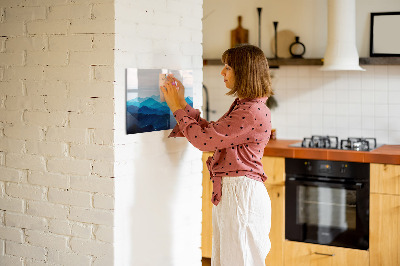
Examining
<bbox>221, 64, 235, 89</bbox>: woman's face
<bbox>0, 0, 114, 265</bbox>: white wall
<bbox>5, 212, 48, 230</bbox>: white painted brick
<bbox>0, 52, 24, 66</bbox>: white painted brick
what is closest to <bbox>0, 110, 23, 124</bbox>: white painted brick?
<bbox>0, 0, 114, 265</bbox>: white wall

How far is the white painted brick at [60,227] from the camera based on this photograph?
276 centimetres

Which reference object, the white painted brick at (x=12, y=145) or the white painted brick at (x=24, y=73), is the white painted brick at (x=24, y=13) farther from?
the white painted brick at (x=12, y=145)

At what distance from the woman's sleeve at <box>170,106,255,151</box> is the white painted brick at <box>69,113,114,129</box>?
0.34 m

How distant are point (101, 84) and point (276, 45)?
100 inches

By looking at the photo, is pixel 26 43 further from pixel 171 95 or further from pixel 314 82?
pixel 314 82

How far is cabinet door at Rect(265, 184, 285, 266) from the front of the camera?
432 cm

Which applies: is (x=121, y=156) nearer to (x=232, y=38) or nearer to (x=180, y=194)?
(x=180, y=194)

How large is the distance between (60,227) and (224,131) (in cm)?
90

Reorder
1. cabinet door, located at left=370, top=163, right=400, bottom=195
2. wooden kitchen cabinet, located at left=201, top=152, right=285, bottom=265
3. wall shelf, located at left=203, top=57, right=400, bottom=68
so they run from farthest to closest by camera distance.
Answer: wall shelf, located at left=203, top=57, right=400, bottom=68 → wooden kitchen cabinet, located at left=201, top=152, right=285, bottom=265 → cabinet door, located at left=370, top=163, right=400, bottom=195

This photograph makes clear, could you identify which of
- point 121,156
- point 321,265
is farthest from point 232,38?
point 121,156

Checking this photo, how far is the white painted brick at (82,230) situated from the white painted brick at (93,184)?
169 mm

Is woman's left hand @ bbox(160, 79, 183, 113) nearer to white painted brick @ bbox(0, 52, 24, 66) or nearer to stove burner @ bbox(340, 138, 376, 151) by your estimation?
white painted brick @ bbox(0, 52, 24, 66)

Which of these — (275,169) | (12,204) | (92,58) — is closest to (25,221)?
(12,204)

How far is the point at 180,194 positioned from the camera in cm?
312
